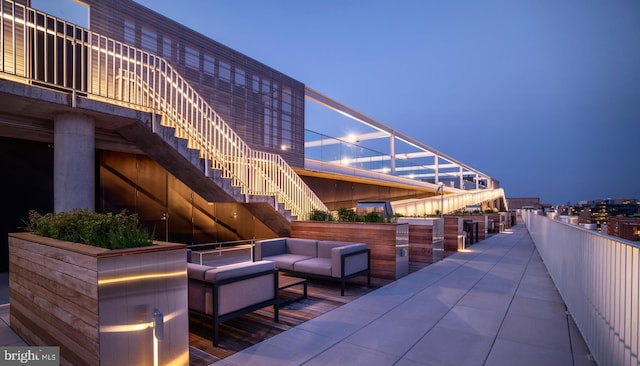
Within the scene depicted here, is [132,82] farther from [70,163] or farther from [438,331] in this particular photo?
[438,331]

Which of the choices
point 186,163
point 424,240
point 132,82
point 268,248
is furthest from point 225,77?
point 424,240

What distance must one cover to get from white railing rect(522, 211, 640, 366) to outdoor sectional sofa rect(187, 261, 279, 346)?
3244 millimetres

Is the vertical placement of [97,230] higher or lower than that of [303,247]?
higher

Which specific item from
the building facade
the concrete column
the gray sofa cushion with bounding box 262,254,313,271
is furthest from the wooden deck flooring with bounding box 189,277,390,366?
the building facade

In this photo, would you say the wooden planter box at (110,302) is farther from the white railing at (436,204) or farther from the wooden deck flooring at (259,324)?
the white railing at (436,204)

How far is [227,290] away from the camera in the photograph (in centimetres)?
348

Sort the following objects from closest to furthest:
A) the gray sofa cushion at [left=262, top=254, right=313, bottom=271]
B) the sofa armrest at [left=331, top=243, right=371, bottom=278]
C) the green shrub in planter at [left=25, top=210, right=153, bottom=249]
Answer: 1. the green shrub in planter at [left=25, top=210, right=153, bottom=249]
2. the sofa armrest at [left=331, top=243, right=371, bottom=278]
3. the gray sofa cushion at [left=262, top=254, right=313, bottom=271]

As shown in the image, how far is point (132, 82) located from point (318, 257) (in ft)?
17.4

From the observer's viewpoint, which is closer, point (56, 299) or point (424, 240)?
point (56, 299)

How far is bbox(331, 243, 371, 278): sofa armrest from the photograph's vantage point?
A: 16.8 feet

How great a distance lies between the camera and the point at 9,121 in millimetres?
5559

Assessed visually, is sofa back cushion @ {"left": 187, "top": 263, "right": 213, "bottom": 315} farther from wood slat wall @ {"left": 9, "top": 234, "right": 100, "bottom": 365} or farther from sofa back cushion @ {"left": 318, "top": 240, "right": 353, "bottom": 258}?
sofa back cushion @ {"left": 318, "top": 240, "right": 353, "bottom": 258}

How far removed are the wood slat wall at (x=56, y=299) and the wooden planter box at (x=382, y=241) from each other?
4.82 metres

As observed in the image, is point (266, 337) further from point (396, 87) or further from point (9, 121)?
point (396, 87)
